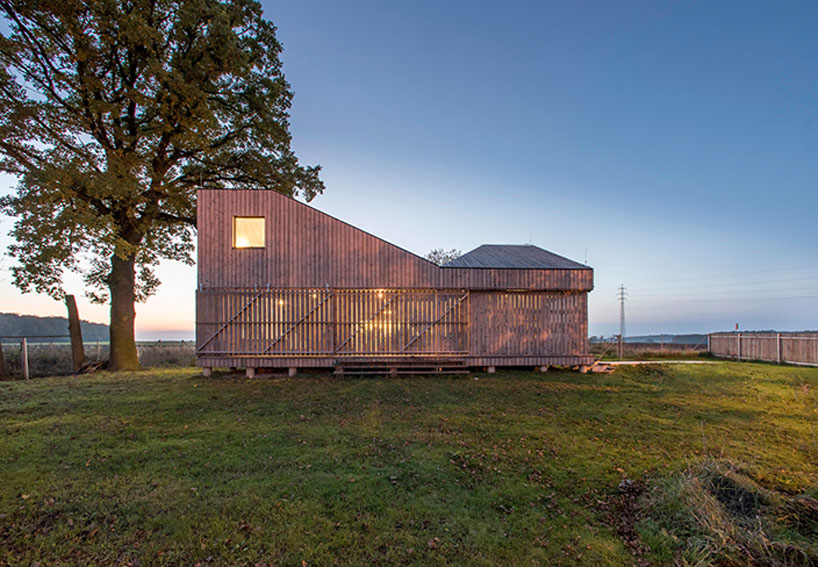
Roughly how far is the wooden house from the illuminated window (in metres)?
0.03

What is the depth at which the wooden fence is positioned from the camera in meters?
15.5

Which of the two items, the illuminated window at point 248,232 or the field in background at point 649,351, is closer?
the illuminated window at point 248,232

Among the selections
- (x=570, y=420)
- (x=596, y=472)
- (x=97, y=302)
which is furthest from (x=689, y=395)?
(x=97, y=302)

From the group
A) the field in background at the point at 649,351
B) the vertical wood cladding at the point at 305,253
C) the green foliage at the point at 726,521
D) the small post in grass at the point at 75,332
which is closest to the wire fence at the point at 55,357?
the small post in grass at the point at 75,332

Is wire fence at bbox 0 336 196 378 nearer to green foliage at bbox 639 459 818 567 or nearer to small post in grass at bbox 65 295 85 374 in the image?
small post in grass at bbox 65 295 85 374

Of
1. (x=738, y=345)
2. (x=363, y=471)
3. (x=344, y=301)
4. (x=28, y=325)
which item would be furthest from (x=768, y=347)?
(x=28, y=325)

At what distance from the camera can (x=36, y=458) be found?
4.75m

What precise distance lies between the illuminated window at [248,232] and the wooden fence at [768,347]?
75.1 feet

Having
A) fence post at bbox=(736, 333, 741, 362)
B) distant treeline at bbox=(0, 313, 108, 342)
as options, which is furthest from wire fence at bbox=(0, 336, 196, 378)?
distant treeline at bbox=(0, 313, 108, 342)

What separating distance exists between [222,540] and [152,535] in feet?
2.14

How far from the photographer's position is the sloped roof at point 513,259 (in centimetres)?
1277

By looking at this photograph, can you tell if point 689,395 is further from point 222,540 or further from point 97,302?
point 97,302

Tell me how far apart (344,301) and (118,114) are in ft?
31.7

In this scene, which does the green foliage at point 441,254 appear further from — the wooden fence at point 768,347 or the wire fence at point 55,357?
the wire fence at point 55,357
